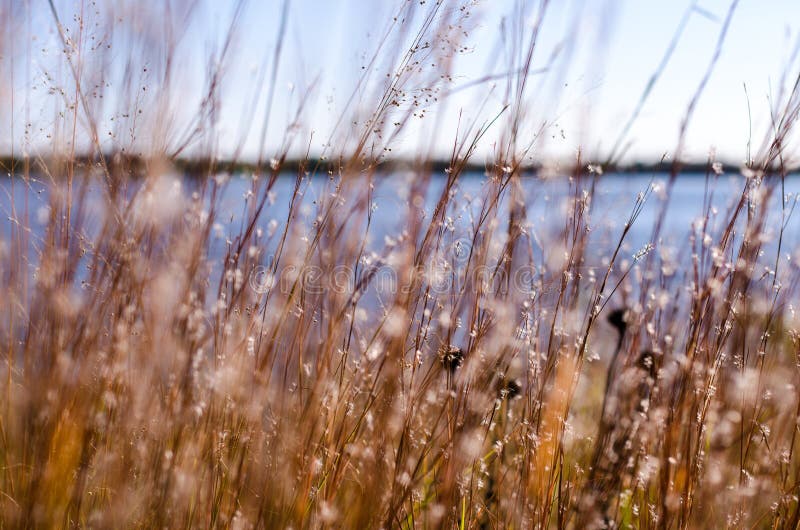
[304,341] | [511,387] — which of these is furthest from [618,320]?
[304,341]

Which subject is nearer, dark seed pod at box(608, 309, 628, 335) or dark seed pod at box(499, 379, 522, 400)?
dark seed pod at box(499, 379, 522, 400)

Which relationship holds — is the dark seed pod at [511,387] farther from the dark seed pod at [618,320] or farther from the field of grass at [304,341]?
the dark seed pod at [618,320]

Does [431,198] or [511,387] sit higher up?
[431,198]

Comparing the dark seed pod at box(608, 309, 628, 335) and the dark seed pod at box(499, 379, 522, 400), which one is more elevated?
the dark seed pod at box(608, 309, 628, 335)

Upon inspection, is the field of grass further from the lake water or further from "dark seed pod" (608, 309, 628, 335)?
"dark seed pod" (608, 309, 628, 335)

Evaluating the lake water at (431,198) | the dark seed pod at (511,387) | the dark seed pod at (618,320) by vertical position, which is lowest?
the dark seed pod at (511,387)

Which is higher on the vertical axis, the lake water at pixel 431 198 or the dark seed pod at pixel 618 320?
the lake water at pixel 431 198

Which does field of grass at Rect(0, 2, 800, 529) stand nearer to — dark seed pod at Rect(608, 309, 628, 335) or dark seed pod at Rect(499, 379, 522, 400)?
dark seed pod at Rect(499, 379, 522, 400)

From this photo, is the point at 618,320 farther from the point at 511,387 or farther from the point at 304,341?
the point at 304,341

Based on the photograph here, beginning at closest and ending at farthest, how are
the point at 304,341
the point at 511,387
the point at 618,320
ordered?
the point at 304,341 < the point at 511,387 < the point at 618,320

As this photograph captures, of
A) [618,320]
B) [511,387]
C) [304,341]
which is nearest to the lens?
[304,341]

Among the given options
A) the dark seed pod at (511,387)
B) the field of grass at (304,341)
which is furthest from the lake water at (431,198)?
the dark seed pod at (511,387)

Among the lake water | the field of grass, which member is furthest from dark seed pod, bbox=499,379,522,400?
the lake water

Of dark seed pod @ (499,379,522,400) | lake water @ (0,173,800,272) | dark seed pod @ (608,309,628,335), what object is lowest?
dark seed pod @ (499,379,522,400)
